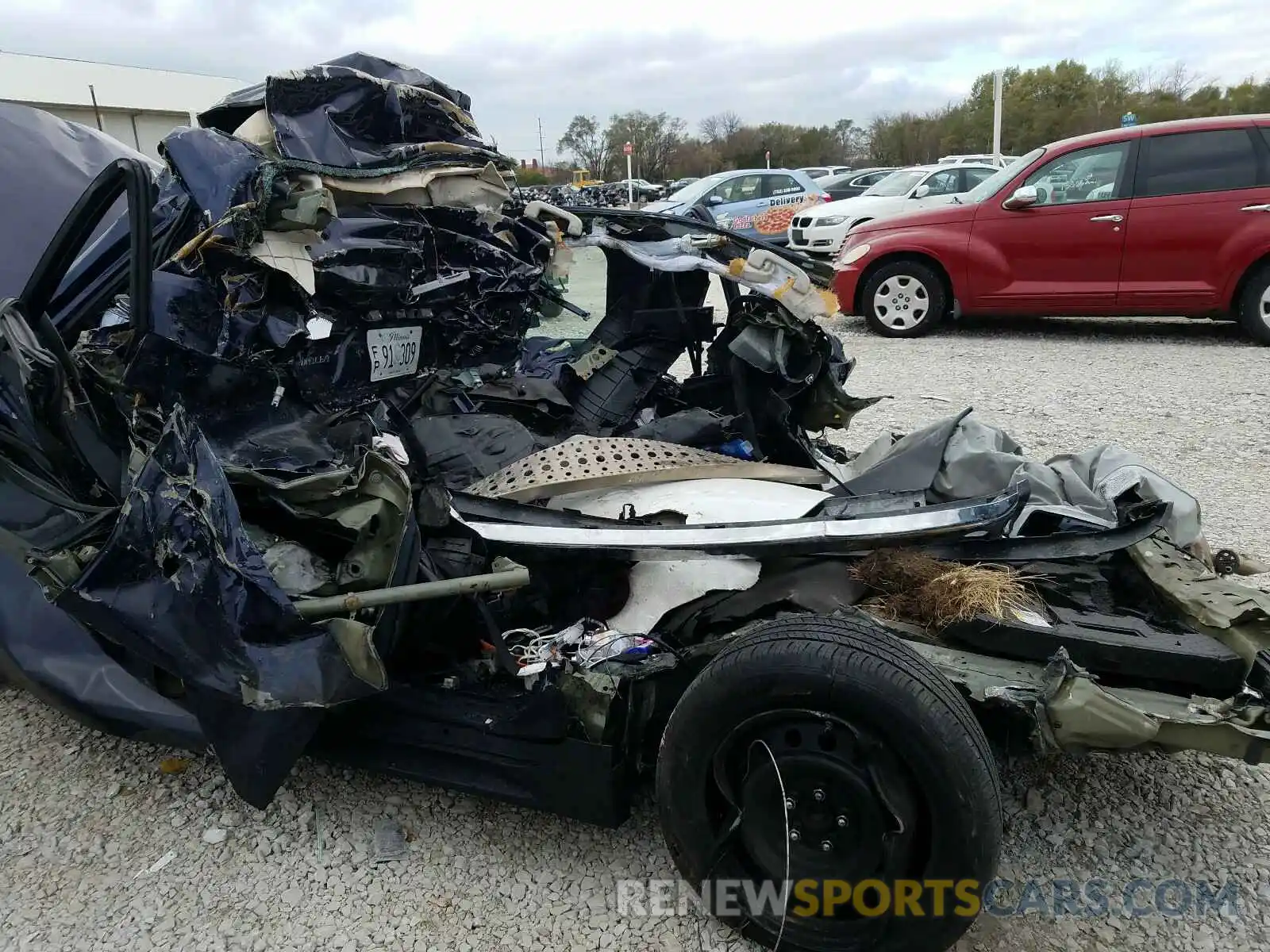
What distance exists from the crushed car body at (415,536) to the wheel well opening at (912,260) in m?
5.82

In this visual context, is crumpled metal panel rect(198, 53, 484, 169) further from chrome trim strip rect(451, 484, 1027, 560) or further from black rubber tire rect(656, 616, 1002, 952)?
black rubber tire rect(656, 616, 1002, 952)

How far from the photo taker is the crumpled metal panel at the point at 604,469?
255 cm

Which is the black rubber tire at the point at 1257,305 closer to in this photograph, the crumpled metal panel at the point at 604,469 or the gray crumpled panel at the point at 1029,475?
the gray crumpled panel at the point at 1029,475

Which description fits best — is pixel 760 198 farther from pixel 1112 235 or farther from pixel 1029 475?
pixel 1029 475

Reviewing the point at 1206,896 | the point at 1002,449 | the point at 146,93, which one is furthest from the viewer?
the point at 146,93

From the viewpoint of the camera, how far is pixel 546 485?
2.53m

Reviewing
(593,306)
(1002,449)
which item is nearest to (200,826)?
(593,306)

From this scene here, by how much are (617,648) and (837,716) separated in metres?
0.65

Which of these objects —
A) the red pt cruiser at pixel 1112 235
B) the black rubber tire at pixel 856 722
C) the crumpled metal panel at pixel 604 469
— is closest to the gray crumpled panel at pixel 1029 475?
the crumpled metal panel at pixel 604 469

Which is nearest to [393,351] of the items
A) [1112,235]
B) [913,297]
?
[913,297]

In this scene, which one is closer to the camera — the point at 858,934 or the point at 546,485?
the point at 858,934

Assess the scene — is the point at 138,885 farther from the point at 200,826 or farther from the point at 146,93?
the point at 146,93

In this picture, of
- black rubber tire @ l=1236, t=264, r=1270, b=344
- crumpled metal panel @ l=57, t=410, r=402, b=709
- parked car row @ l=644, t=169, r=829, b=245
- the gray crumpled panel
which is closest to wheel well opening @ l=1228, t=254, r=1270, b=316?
black rubber tire @ l=1236, t=264, r=1270, b=344

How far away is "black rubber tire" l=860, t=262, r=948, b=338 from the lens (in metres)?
8.52
